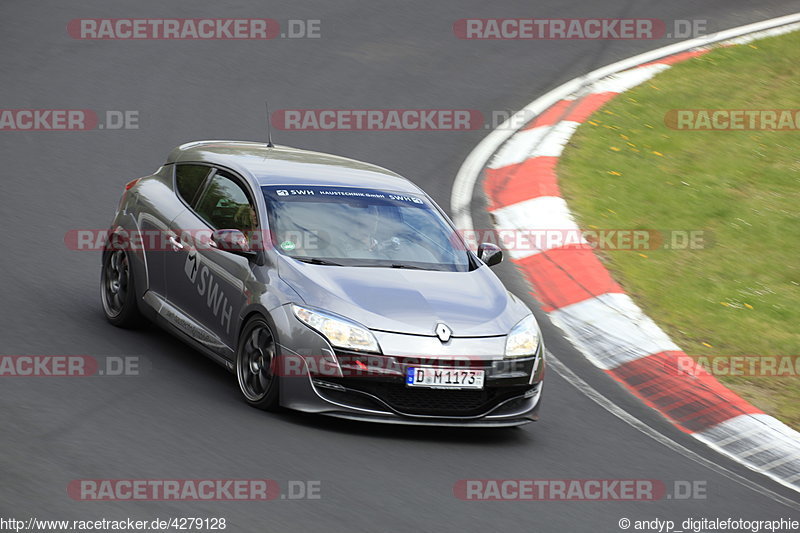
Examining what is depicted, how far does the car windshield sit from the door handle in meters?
0.74

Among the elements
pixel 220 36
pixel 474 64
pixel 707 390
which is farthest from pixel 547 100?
pixel 707 390

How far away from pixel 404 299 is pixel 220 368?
5.23 feet

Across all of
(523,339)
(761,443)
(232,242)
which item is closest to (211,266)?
(232,242)

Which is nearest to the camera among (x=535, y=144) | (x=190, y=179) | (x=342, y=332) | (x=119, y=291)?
(x=342, y=332)

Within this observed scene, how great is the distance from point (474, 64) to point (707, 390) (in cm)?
825

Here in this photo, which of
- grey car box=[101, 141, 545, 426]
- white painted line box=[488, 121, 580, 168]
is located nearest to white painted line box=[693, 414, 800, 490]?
grey car box=[101, 141, 545, 426]

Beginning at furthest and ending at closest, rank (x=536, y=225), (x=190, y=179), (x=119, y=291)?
1. (x=536, y=225)
2. (x=119, y=291)
3. (x=190, y=179)

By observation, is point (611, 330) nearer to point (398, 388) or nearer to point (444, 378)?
point (444, 378)

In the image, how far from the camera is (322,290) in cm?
748

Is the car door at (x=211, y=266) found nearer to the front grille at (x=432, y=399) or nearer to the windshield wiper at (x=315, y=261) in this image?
the windshield wiper at (x=315, y=261)

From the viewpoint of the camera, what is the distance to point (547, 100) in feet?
49.7

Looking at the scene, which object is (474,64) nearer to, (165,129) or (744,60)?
(744,60)

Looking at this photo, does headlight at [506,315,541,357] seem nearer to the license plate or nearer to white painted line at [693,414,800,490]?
the license plate

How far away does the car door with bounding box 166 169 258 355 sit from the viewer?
26.1 ft
